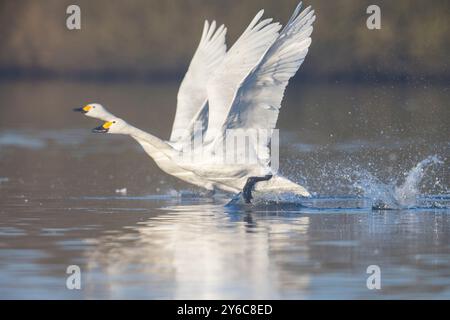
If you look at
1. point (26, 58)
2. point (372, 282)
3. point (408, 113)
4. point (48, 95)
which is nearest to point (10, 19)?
point (26, 58)

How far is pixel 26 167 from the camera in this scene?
22875 millimetres

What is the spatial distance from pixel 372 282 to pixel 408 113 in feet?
63.5

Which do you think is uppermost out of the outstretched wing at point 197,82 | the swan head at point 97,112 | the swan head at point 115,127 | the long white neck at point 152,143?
the outstretched wing at point 197,82

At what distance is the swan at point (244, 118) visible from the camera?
57.6 feet

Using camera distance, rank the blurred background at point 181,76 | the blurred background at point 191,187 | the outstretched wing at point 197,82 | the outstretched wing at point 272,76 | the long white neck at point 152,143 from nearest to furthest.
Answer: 1. the blurred background at point 191,187
2. the outstretched wing at point 272,76
3. the long white neck at point 152,143
4. the outstretched wing at point 197,82
5. the blurred background at point 181,76

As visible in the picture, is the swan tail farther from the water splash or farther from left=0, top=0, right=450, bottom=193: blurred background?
left=0, top=0, right=450, bottom=193: blurred background

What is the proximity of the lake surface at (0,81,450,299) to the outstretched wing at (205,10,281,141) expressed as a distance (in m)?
1.11

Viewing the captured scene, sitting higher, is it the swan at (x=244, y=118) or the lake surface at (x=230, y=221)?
the swan at (x=244, y=118)

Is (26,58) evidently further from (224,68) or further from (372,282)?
(372,282)

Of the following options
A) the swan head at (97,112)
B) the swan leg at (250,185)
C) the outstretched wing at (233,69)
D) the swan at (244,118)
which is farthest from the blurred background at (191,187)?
the outstretched wing at (233,69)

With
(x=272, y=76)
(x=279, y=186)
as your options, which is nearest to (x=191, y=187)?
(x=279, y=186)

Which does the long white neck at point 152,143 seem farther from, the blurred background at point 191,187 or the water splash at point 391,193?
the water splash at point 391,193

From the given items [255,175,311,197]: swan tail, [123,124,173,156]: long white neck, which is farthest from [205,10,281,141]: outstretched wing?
[255,175,311,197]: swan tail

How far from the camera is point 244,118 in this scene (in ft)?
58.6
